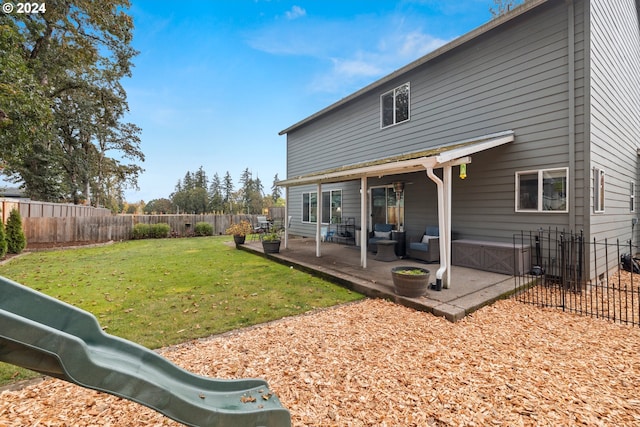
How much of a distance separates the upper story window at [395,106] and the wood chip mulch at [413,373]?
21.7 ft

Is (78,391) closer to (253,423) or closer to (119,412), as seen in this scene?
(119,412)

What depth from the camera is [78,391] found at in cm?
231

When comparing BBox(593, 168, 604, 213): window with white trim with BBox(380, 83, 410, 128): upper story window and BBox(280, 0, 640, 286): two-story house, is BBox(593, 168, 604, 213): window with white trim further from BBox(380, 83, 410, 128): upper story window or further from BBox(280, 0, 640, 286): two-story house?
BBox(380, 83, 410, 128): upper story window

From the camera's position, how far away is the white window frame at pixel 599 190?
5.38 m

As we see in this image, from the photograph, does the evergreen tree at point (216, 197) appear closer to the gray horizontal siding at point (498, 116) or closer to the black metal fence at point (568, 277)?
the gray horizontal siding at point (498, 116)

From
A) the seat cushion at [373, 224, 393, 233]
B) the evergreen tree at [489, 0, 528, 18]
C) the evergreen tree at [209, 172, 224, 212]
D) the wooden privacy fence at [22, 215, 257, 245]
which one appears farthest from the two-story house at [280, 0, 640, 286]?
the evergreen tree at [209, 172, 224, 212]

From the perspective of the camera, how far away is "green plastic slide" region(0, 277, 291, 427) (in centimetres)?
124

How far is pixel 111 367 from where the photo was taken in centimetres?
140

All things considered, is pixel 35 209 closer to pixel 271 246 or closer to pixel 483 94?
pixel 271 246

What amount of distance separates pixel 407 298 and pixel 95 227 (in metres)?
14.2

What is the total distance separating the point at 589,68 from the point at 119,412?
27.0 ft

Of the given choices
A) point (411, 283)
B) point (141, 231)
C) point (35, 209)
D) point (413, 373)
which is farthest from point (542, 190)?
point (35, 209)

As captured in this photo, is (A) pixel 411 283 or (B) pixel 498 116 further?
(B) pixel 498 116

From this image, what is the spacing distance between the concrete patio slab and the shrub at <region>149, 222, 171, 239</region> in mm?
9285
